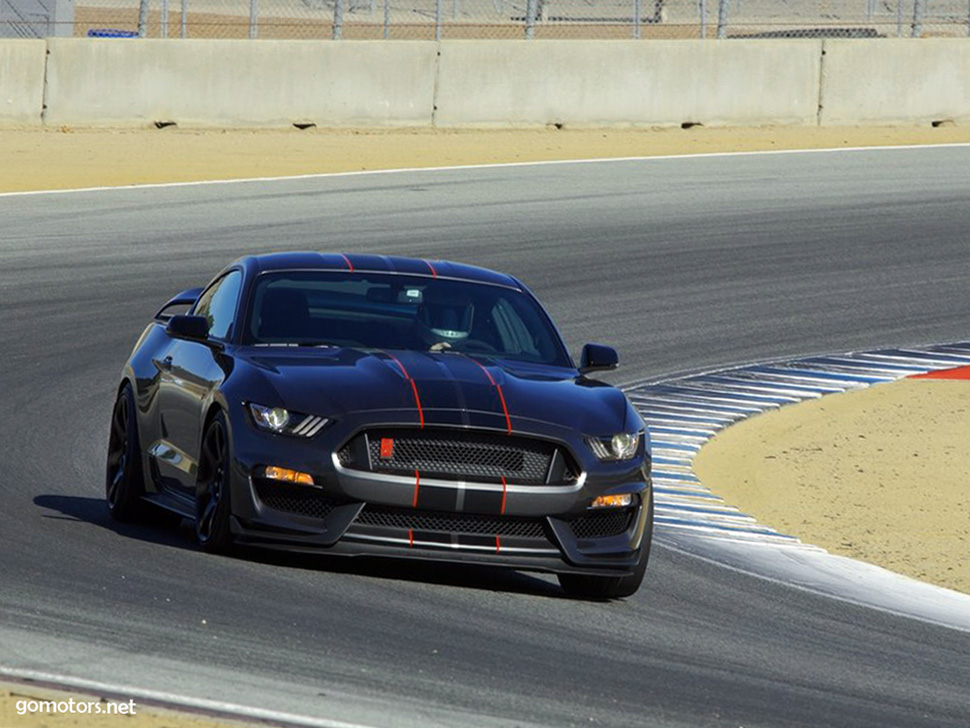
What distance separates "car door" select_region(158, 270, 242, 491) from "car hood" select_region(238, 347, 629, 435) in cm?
25

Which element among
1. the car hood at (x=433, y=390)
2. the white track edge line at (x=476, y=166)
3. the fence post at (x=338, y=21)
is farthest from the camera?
the fence post at (x=338, y=21)

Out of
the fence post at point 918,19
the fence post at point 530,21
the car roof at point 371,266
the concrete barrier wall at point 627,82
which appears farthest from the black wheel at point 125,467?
the fence post at point 918,19

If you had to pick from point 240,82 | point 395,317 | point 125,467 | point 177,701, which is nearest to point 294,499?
point 395,317

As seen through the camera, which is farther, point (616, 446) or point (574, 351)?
point (574, 351)

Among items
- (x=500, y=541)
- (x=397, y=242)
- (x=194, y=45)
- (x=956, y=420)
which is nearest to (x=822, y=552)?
(x=500, y=541)

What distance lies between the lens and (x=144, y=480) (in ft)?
33.6

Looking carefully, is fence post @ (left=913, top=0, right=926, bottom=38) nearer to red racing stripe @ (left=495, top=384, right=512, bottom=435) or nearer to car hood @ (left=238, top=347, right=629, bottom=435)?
car hood @ (left=238, top=347, right=629, bottom=435)

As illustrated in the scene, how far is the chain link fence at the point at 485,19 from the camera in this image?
32.6 metres

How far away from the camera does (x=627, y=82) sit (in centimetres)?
2941

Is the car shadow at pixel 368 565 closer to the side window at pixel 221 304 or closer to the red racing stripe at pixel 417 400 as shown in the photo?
the red racing stripe at pixel 417 400

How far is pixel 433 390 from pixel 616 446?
840mm

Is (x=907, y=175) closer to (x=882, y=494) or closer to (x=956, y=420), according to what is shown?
(x=956, y=420)

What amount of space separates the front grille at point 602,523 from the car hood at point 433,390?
0.35 meters

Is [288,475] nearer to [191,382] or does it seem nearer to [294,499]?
[294,499]
